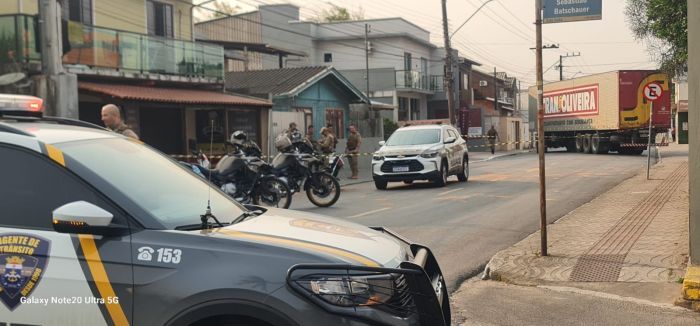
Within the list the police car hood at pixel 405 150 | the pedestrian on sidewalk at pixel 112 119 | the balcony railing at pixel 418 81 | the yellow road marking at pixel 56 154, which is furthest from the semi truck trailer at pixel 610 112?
the yellow road marking at pixel 56 154

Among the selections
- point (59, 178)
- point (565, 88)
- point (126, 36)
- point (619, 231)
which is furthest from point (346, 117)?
point (59, 178)

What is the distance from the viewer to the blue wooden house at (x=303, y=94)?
26000 millimetres

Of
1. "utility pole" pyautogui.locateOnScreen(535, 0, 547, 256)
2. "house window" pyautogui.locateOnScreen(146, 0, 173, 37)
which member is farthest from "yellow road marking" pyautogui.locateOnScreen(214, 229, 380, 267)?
"house window" pyautogui.locateOnScreen(146, 0, 173, 37)

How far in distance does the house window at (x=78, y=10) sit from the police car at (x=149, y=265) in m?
18.3

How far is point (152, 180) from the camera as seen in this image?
3.98 metres

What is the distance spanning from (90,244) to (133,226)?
0.21 metres

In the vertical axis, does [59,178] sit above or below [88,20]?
below

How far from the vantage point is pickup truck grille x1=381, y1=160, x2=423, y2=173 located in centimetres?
1748

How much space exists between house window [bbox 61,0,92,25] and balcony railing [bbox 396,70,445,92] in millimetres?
25403

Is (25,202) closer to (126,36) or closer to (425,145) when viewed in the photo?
(425,145)

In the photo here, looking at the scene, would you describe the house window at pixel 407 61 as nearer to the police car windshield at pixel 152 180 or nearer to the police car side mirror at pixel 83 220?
the police car windshield at pixel 152 180

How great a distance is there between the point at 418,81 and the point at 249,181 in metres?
36.0

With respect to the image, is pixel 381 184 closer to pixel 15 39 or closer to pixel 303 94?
pixel 15 39

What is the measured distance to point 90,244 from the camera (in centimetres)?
322
